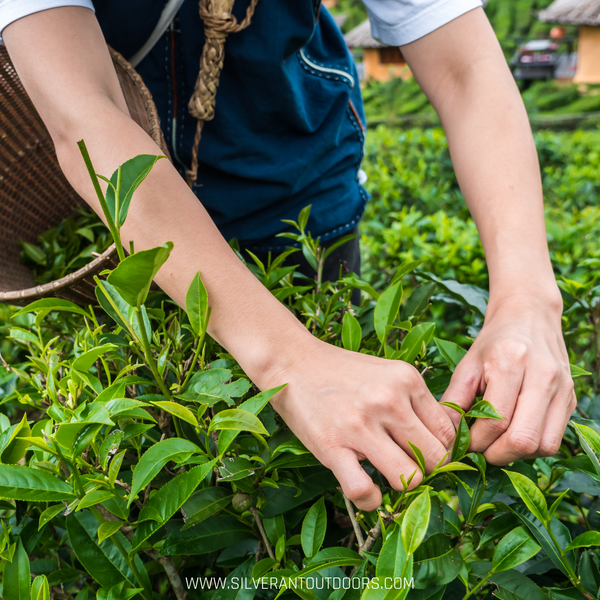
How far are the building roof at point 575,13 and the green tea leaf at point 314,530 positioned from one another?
18222 millimetres

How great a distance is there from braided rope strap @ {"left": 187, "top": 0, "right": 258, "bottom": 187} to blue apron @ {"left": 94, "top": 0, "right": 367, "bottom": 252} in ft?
0.22

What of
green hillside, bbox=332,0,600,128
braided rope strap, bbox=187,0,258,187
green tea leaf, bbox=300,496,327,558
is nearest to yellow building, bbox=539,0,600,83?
green hillside, bbox=332,0,600,128

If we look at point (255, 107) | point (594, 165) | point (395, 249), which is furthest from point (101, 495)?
point (594, 165)

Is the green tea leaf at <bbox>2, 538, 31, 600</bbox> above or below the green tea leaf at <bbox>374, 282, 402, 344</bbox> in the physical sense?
below

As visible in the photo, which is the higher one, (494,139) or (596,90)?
(494,139)

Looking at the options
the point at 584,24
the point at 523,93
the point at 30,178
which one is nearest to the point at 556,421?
the point at 30,178

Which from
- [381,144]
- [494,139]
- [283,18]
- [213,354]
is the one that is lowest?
[381,144]

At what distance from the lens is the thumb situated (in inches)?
29.6

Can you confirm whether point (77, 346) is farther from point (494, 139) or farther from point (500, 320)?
point (494, 139)

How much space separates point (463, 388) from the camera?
757 mm

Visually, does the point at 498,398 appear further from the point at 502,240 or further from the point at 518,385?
the point at 502,240

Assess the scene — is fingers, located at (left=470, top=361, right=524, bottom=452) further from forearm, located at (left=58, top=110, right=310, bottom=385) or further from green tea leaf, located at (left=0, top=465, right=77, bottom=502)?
green tea leaf, located at (left=0, top=465, right=77, bottom=502)

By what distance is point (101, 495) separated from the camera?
1.92ft

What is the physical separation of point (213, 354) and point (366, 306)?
0.35 metres
